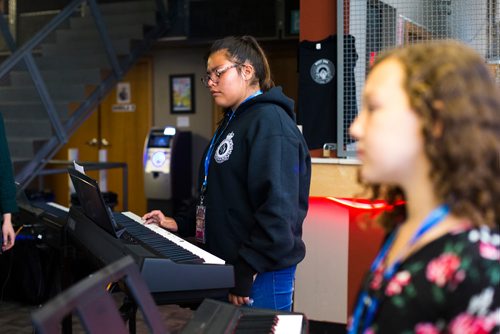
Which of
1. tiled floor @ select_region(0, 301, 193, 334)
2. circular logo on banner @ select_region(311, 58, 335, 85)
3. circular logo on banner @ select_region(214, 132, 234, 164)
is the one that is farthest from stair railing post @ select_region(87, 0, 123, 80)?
circular logo on banner @ select_region(214, 132, 234, 164)

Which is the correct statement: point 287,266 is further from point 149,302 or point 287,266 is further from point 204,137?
point 204,137

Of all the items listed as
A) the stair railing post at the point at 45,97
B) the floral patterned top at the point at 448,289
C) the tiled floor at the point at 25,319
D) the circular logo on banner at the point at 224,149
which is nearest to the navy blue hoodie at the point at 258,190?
the circular logo on banner at the point at 224,149

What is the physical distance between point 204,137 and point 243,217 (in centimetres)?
553

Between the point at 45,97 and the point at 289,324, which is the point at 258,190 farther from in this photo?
the point at 45,97

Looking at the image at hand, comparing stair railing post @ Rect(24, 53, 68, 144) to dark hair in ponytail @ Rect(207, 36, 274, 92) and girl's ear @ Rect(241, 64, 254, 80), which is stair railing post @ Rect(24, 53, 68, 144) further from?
girl's ear @ Rect(241, 64, 254, 80)

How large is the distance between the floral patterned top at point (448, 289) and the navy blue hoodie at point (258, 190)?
1.01 metres

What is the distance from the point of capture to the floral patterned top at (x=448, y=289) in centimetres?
75

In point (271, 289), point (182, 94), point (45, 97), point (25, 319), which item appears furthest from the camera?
point (182, 94)

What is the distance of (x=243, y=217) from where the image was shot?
1918 mm

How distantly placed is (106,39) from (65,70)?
544mm

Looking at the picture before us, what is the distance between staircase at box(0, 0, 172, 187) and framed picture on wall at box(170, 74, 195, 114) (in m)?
0.78

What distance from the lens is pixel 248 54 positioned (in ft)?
6.63

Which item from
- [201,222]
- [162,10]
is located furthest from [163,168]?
[201,222]

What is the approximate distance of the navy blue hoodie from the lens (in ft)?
5.96
